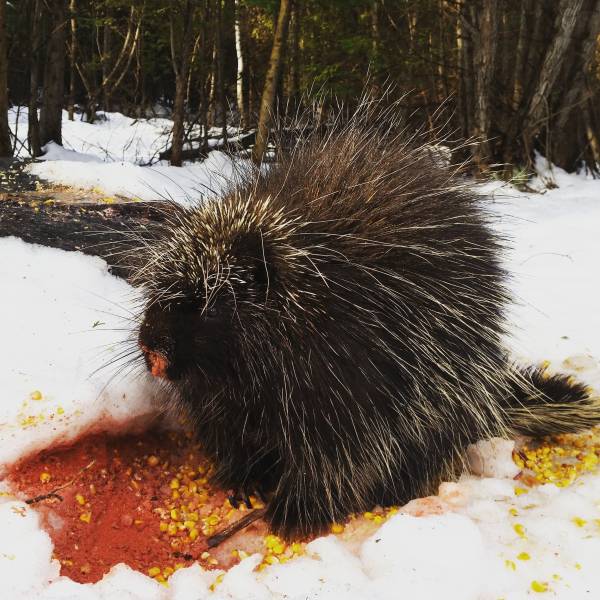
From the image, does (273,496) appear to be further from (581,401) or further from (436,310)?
(581,401)

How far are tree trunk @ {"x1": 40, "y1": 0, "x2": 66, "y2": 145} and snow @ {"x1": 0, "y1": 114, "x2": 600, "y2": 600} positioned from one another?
4.95m

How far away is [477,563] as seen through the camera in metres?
1.56

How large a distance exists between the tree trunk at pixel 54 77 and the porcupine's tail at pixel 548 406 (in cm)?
613

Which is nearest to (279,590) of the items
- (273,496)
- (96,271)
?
(273,496)

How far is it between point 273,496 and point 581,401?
1239 millimetres

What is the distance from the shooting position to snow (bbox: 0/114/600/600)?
1.52m

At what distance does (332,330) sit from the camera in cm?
177

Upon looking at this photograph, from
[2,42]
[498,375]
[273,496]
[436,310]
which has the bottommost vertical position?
[273,496]

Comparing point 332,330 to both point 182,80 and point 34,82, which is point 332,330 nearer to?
point 182,80

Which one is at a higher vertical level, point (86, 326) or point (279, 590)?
point (86, 326)

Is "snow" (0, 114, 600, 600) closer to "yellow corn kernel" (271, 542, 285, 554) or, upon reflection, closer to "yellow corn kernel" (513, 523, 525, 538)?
"yellow corn kernel" (513, 523, 525, 538)

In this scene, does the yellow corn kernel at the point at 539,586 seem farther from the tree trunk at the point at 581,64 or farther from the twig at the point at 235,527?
the tree trunk at the point at 581,64

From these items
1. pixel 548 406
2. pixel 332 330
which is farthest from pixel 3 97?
pixel 548 406

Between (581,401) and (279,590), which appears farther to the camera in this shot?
(581,401)
